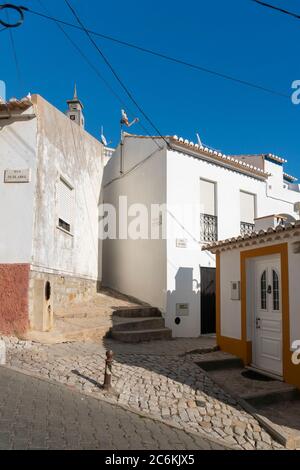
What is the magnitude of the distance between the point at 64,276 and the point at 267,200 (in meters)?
7.93

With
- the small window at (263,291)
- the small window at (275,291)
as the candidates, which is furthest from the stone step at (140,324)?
the small window at (275,291)

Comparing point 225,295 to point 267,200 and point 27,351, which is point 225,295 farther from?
point 267,200

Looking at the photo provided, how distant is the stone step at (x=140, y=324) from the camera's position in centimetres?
967

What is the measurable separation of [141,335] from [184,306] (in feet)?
7.09

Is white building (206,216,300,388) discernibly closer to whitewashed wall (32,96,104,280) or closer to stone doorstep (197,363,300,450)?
stone doorstep (197,363,300,450)

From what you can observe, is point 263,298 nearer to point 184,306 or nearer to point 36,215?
point 184,306

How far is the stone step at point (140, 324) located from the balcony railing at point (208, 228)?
9.74ft

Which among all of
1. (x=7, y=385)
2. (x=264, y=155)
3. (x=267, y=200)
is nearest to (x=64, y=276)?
(x=7, y=385)

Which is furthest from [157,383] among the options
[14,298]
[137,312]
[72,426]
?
[137,312]

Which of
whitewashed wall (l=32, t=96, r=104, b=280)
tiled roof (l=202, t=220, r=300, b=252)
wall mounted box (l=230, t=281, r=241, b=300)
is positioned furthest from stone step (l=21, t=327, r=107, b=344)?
tiled roof (l=202, t=220, r=300, b=252)

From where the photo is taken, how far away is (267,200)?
14438mm

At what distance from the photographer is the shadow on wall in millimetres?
11133

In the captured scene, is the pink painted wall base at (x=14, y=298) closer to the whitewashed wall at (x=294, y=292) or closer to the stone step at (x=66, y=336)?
the stone step at (x=66, y=336)

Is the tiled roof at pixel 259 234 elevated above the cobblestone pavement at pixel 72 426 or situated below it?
above
